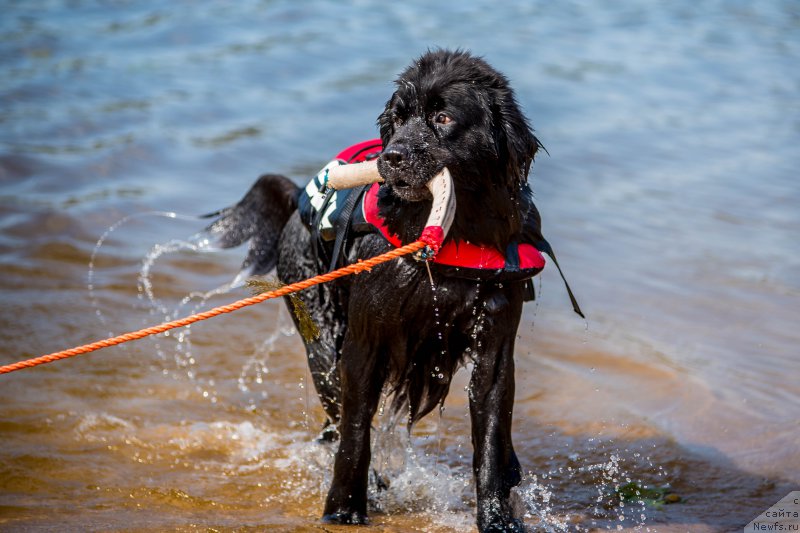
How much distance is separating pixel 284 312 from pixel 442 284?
9.75 ft

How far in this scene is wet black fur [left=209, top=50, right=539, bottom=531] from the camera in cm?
350

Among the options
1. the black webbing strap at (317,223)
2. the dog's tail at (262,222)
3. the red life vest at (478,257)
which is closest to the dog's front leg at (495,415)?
the red life vest at (478,257)

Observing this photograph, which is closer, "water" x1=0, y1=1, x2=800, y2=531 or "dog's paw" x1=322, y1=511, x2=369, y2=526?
"dog's paw" x1=322, y1=511, x2=369, y2=526

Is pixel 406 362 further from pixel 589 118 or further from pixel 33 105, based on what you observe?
pixel 33 105

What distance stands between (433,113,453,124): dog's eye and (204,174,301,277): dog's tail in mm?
1644

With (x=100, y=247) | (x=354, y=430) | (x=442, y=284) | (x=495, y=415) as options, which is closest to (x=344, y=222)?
(x=442, y=284)

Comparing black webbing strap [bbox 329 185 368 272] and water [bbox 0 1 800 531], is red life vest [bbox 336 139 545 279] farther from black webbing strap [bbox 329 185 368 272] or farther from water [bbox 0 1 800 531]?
water [bbox 0 1 800 531]

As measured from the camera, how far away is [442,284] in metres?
3.70

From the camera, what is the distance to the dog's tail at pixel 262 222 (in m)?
5.08

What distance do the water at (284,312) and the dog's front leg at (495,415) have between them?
0.39 meters

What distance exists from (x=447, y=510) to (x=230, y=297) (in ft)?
9.48

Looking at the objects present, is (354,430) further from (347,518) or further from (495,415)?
(495,415)

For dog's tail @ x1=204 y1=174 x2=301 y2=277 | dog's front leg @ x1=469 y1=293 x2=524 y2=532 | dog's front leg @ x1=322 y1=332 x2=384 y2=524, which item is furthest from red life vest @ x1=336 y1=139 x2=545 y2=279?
dog's tail @ x1=204 y1=174 x2=301 y2=277

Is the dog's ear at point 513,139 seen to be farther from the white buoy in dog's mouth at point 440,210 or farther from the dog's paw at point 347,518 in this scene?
the dog's paw at point 347,518
